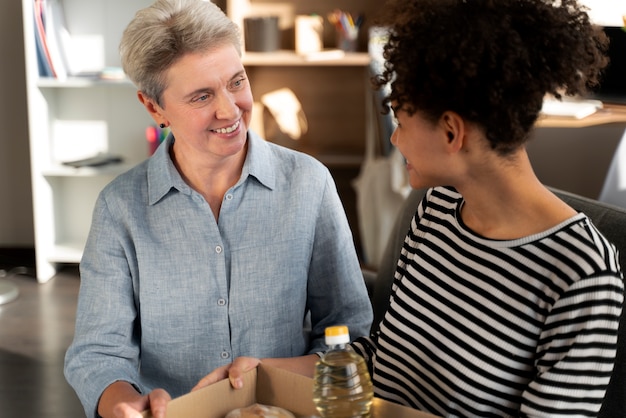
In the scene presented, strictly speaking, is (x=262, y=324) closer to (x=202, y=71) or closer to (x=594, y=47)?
(x=202, y=71)

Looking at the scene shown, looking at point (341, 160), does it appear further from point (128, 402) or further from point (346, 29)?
point (128, 402)

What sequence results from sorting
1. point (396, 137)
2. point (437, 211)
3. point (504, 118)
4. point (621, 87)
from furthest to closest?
point (621, 87) → point (437, 211) → point (396, 137) → point (504, 118)

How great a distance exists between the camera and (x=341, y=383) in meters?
1.08

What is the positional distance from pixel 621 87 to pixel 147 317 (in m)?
1.95

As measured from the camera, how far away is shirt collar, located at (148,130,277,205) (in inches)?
64.1

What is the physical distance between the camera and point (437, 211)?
52.9 inches

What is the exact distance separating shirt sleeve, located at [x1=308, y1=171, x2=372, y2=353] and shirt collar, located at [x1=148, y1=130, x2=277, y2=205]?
12 cm

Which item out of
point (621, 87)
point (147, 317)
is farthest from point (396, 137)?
point (621, 87)

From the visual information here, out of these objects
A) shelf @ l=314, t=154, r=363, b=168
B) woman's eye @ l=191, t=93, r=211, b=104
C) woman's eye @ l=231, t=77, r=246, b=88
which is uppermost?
woman's eye @ l=231, t=77, r=246, b=88

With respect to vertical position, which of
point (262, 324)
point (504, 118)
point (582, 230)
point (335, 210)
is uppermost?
point (504, 118)

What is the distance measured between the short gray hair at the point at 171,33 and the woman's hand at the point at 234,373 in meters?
0.64

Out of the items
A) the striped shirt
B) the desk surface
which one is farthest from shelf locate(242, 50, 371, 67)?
the striped shirt

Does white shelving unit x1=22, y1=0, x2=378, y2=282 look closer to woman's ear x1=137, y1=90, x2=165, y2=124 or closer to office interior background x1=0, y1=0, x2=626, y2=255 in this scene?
office interior background x1=0, y1=0, x2=626, y2=255

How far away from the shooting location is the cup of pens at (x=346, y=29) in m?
4.40
